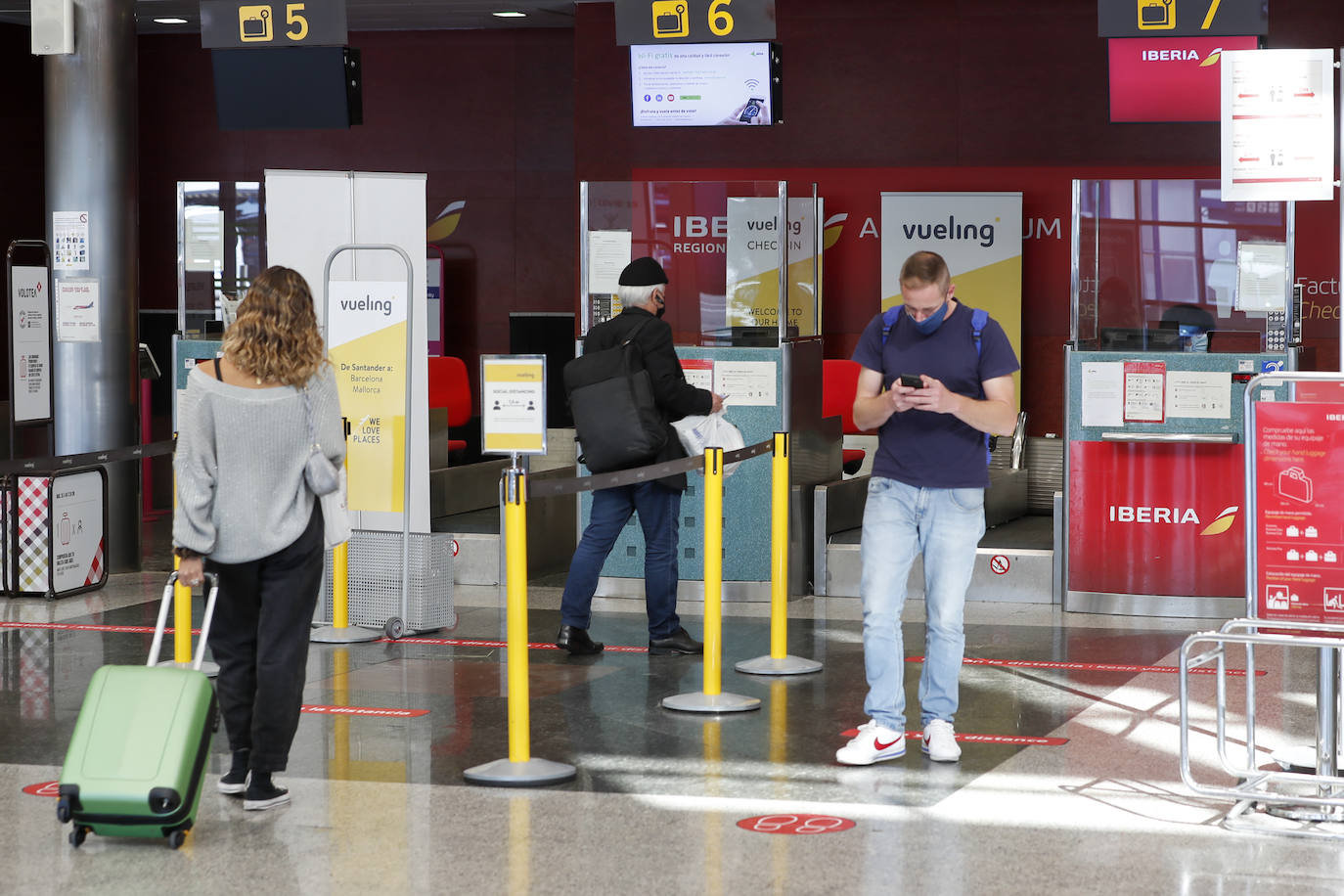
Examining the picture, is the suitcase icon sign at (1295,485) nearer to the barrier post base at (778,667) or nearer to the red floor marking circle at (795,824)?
the red floor marking circle at (795,824)

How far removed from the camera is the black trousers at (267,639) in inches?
180

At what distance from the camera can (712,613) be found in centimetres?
584

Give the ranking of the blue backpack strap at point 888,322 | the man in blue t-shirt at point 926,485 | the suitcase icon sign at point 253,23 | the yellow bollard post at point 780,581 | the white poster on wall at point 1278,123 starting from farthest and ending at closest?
the suitcase icon sign at point 253,23, the yellow bollard post at point 780,581, the white poster on wall at point 1278,123, the blue backpack strap at point 888,322, the man in blue t-shirt at point 926,485

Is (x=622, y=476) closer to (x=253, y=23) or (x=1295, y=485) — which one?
(x=1295, y=485)

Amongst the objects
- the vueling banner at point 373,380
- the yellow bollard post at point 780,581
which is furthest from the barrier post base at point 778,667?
the vueling banner at point 373,380

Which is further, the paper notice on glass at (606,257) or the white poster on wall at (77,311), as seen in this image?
the white poster on wall at (77,311)

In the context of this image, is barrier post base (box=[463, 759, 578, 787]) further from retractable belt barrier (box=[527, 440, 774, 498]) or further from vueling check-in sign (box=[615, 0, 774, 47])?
vueling check-in sign (box=[615, 0, 774, 47])

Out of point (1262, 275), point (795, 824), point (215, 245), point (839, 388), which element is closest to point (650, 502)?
point (795, 824)

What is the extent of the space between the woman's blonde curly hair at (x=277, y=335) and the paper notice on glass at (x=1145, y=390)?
453cm

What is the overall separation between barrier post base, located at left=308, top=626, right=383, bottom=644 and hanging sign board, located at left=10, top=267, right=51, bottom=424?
3325 millimetres

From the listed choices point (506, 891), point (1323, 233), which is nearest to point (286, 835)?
point (506, 891)

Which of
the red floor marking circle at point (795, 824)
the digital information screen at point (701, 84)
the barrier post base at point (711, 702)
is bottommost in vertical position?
the red floor marking circle at point (795, 824)

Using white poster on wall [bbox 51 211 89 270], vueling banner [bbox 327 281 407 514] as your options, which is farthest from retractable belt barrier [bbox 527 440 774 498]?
white poster on wall [bbox 51 211 89 270]

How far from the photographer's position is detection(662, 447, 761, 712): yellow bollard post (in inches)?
228
